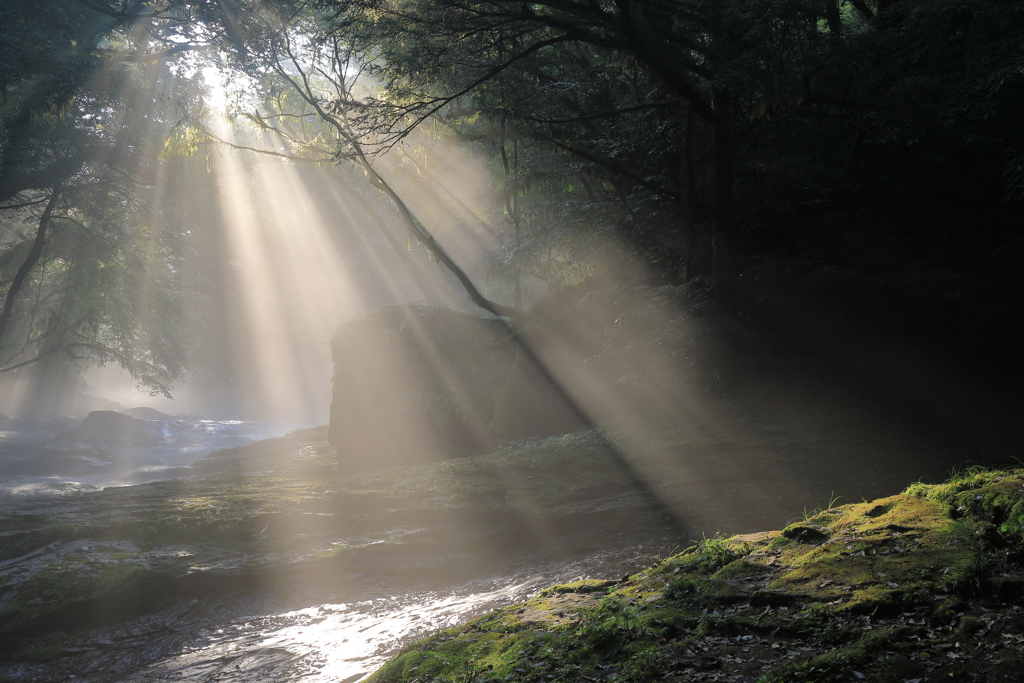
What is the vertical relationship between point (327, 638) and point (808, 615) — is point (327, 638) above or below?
below

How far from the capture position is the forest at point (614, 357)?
339 centimetres

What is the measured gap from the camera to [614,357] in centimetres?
1080

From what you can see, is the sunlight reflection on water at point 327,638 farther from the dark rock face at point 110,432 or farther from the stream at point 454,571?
the dark rock face at point 110,432

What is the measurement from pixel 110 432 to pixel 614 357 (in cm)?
2409

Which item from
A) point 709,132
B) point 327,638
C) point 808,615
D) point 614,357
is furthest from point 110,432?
point 808,615

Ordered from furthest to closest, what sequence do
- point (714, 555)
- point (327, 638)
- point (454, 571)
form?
point (454, 571), point (327, 638), point (714, 555)

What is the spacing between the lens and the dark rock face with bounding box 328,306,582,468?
1403cm

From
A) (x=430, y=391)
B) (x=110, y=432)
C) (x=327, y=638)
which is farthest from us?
(x=110, y=432)

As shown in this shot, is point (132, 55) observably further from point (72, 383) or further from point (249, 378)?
point (249, 378)

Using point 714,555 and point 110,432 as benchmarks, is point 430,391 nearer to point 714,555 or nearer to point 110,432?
point 714,555

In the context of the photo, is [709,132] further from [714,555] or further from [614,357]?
[714,555]

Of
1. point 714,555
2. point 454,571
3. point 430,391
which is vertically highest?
point 430,391

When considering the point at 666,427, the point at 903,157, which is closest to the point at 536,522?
the point at 666,427

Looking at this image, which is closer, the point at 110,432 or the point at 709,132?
the point at 709,132
